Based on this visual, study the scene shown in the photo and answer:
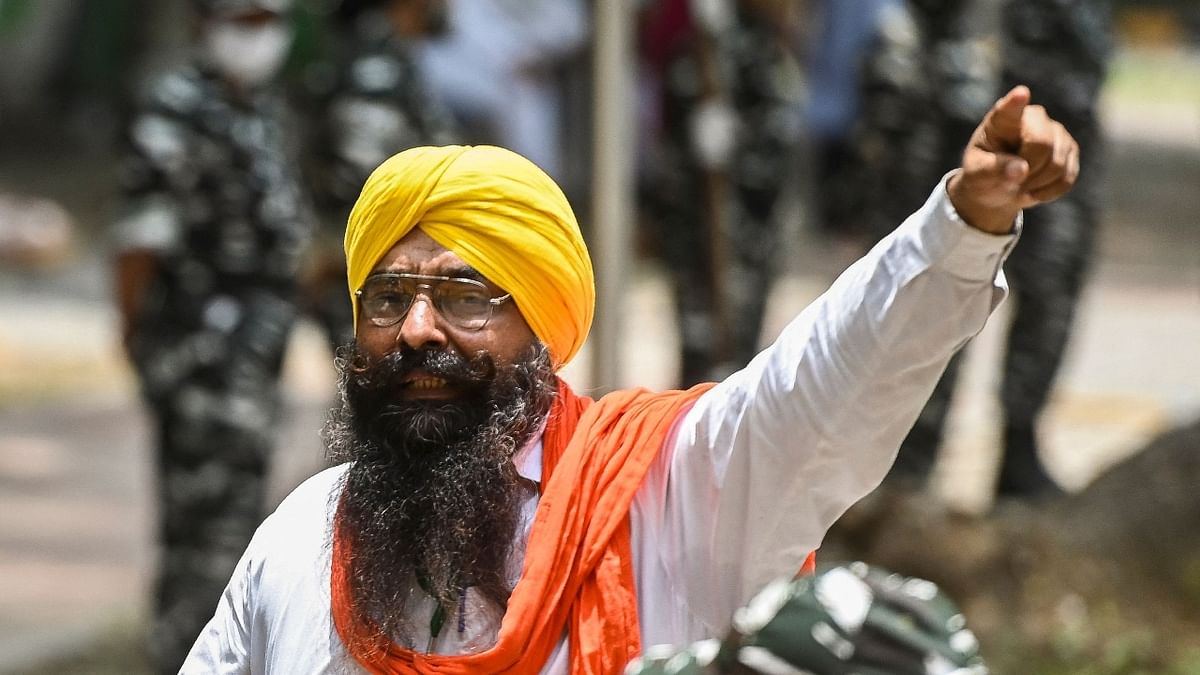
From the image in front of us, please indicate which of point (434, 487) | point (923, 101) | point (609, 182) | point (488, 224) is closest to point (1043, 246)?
point (923, 101)

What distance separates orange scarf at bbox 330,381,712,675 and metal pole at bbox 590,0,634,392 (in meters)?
3.67

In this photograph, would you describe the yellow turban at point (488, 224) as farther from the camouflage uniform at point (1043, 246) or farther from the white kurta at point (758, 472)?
the camouflage uniform at point (1043, 246)

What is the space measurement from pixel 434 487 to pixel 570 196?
42.2ft

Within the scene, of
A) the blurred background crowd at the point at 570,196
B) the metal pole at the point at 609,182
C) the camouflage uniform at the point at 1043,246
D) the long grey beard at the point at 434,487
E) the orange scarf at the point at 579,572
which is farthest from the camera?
the camouflage uniform at the point at 1043,246

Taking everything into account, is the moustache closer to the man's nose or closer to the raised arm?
the man's nose

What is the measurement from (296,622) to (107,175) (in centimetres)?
1435

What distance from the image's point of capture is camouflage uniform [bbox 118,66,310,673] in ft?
20.9

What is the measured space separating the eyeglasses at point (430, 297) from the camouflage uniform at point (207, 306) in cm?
318

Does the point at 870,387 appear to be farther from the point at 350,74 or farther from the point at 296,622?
the point at 350,74

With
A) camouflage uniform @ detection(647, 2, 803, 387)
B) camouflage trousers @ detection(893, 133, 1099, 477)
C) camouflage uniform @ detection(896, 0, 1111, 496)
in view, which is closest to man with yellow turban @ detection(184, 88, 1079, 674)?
camouflage uniform @ detection(896, 0, 1111, 496)

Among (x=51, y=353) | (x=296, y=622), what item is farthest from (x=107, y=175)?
(x=296, y=622)

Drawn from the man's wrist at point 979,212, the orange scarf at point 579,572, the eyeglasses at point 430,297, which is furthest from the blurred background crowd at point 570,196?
the man's wrist at point 979,212

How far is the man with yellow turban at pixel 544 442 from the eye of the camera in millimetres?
2773

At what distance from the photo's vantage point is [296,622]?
311cm
